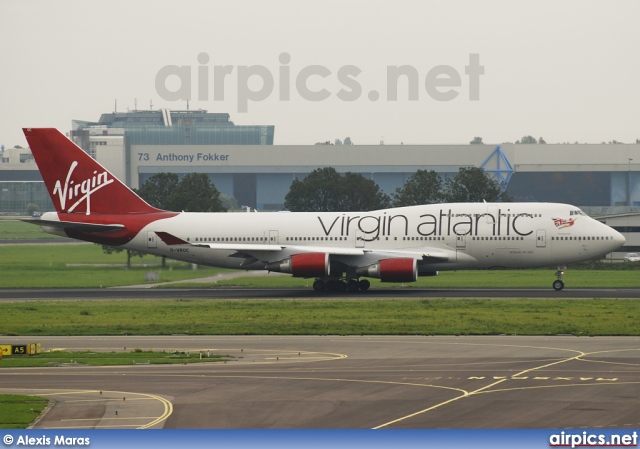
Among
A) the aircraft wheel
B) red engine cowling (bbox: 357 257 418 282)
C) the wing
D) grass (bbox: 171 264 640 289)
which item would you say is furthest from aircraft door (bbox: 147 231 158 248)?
red engine cowling (bbox: 357 257 418 282)

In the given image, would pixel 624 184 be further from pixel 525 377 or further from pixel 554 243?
pixel 525 377

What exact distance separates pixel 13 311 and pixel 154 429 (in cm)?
2971

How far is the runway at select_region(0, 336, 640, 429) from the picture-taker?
76.2 feet

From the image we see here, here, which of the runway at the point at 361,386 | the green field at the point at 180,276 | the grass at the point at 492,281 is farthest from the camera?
the green field at the point at 180,276

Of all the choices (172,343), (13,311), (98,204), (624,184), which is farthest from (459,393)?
(624,184)

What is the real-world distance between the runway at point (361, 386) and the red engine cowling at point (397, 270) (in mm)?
19281

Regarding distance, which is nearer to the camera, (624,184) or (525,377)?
(525,377)

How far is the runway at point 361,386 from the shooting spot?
23.2m

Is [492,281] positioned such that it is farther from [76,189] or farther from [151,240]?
[76,189]

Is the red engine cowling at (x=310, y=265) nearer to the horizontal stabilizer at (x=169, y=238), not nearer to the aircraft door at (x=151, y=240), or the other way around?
the horizontal stabilizer at (x=169, y=238)

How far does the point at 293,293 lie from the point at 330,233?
14.4ft

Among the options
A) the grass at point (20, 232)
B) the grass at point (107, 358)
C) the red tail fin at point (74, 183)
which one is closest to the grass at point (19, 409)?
the grass at point (107, 358)

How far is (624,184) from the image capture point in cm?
18750

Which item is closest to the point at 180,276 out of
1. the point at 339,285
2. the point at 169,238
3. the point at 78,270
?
the point at 169,238
